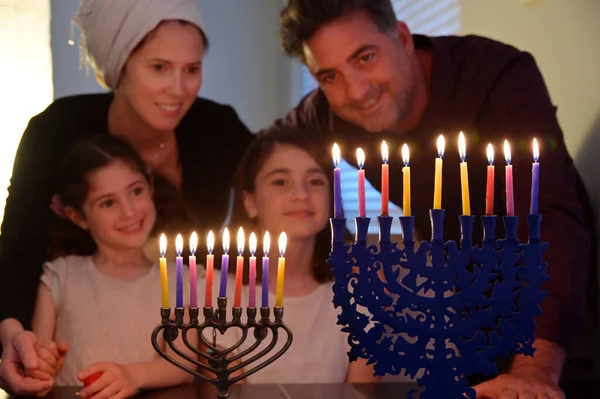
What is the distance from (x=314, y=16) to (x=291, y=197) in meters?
0.48

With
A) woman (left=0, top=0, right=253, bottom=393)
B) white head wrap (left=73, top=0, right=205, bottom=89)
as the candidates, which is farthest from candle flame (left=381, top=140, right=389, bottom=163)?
white head wrap (left=73, top=0, right=205, bottom=89)

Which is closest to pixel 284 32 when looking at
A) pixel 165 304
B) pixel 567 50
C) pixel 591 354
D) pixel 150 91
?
pixel 150 91

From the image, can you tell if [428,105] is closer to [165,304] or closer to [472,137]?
[472,137]

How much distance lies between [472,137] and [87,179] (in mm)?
1026

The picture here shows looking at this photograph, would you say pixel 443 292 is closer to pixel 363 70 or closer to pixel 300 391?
pixel 300 391

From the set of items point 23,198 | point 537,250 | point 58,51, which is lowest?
point 537,250

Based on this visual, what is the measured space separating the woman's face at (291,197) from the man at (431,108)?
0.12 metres

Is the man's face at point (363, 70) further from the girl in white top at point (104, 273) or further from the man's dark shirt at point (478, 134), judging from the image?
the girl in white top at point (104, 273)

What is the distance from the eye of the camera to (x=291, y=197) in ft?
6.24


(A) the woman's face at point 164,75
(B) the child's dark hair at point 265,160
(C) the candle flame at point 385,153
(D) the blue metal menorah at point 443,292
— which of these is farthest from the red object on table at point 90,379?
(C) the candle flame at point 385,153

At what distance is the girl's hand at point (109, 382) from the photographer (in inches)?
65.6

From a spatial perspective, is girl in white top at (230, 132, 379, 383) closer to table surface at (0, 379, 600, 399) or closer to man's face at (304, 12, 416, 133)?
table surface at (0, 379, 600, 399)

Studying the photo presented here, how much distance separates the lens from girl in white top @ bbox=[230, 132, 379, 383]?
187cm

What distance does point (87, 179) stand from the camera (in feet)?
6.06
